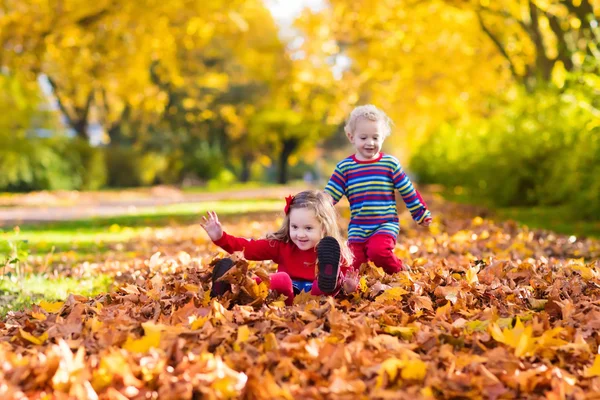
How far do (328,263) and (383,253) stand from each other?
1135 mm

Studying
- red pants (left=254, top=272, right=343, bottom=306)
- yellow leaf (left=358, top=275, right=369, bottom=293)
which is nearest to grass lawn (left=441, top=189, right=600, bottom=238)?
yellow leaf (left=358, top=275, right=369, bottom=293)

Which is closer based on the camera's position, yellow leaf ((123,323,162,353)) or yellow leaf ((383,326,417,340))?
yellow leaf ((123,323,162,353))

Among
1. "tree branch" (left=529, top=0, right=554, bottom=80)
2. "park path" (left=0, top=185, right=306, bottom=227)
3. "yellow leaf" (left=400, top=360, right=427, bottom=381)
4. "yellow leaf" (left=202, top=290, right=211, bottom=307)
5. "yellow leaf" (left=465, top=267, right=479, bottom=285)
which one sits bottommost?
"park path" (left=0, top=185, right=306, bottom=227)

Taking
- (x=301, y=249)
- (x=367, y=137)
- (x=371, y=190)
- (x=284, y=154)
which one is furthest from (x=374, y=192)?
(x=284, y=154)

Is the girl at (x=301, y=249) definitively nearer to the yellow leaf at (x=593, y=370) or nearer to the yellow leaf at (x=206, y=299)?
the yellow leaf at (x=206, y=299)

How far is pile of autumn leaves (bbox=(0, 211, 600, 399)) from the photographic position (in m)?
2.66

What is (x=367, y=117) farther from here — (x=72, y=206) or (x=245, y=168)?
(x=245, y=168)

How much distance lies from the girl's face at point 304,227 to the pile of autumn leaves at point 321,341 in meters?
0.34

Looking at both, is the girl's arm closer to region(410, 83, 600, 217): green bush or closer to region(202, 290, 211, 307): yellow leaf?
region(202, 290, 211, 307): yellow leaf

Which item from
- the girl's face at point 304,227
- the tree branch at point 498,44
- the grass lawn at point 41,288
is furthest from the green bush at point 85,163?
the girl's face at point 304,227

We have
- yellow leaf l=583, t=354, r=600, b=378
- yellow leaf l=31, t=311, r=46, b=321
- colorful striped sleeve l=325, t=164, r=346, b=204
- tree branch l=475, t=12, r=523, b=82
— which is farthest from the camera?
tree branch l=475, t=12, r=523, b=82

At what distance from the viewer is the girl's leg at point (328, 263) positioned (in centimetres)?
375

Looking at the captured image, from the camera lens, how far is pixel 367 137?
492cm

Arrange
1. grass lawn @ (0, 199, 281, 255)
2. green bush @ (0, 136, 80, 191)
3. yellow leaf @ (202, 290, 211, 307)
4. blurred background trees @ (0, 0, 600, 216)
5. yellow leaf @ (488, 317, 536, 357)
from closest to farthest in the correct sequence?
yellow leaf @ (488, 317, 536, 357)
yellow leaf @ (202, 290, 211, 307)
grass lawn @ (0, 199, 281, 255)
blurred background trees @ (0, 0, 600, 216)
green bush @ (0, 136, 80, 191)
